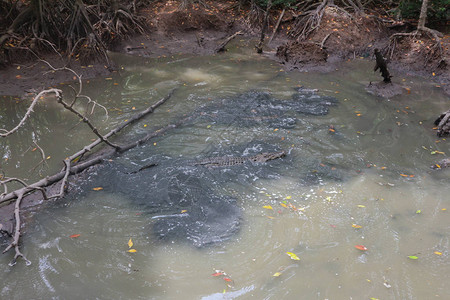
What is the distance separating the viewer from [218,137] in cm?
677

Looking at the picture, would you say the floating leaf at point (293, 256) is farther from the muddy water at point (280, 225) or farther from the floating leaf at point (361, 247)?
the floating leaf at point (361, 247)

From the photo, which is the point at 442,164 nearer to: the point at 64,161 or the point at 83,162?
the point at 83,162

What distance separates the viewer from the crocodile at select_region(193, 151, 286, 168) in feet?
19.1

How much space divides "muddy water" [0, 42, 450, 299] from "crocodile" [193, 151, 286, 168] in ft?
1.19

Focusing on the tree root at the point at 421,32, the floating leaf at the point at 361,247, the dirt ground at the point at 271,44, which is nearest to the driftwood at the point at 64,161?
the dirt ground at the point at 271,44

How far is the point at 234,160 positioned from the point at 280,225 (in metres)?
1.57

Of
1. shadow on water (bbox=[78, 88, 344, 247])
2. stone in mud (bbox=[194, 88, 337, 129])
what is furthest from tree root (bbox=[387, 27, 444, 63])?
shadow on water (bbox=[78, 88, 344, 247])

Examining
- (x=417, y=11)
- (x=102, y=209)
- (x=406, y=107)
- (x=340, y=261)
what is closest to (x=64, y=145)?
(x=102, y=209)

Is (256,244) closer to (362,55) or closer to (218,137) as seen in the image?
(218,137)

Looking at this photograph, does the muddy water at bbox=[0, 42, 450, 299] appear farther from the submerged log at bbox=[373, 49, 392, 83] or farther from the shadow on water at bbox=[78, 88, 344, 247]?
the submerged log at bbox=[373, 49, 392, 83]

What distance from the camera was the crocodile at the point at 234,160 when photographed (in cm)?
582

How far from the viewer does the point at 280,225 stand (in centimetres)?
466

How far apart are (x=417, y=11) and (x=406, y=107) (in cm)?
496

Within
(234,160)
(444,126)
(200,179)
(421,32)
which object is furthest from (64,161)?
(421,32)
